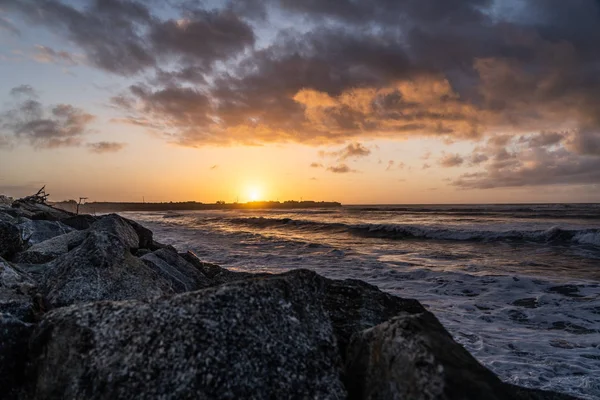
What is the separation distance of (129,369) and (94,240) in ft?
9.71

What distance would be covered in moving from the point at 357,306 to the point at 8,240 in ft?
20.5

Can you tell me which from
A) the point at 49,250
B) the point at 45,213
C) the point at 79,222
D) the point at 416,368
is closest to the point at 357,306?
the point at 416,368

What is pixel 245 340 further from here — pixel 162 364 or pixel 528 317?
pixel 528 317

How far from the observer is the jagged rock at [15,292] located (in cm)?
344

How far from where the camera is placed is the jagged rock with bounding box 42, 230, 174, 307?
419 centimetres

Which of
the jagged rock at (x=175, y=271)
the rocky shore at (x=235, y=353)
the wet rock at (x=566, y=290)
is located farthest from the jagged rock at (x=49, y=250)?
the wet rock at (x=566, y=290)

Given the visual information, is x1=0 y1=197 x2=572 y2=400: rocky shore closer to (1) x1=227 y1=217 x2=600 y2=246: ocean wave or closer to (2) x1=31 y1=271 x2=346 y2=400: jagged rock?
(2) x1=31 y1=271 x2=346 y2=400: jagged rock

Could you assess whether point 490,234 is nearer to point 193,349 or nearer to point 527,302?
point 527,302

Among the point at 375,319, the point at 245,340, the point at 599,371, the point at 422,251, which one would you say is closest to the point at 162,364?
the point at 245,340

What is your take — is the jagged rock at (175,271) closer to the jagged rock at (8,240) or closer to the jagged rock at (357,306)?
the jagged rock at (8,240)

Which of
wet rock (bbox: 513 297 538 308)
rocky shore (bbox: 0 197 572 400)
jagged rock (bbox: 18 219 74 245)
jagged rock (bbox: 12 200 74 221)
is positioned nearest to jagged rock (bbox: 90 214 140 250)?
jagged rock (bbox: 18 219 74 245)

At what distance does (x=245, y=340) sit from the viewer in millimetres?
2494

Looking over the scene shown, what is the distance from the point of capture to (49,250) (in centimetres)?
723

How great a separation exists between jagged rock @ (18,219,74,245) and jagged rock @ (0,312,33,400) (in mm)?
8026
